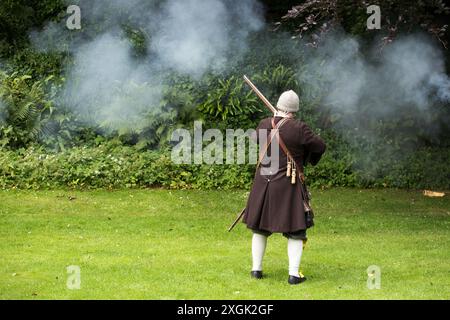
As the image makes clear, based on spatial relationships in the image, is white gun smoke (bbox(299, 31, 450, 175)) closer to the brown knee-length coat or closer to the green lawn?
the green lawn

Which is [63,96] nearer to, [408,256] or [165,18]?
[165,18]

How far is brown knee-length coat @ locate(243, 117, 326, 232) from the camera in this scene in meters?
7.84

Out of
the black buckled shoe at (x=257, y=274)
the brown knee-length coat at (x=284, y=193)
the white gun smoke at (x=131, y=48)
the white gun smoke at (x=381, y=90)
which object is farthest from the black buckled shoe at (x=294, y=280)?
the white gun smoke at (x=131, y=48)

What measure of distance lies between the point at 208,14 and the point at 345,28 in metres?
2.76

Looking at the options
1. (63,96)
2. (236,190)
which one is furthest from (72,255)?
(63,96)

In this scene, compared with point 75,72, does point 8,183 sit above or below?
below

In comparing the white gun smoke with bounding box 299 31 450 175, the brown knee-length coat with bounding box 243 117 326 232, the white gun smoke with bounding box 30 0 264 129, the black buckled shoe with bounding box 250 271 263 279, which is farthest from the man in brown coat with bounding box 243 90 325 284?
the white gun smoke with bounding box 30 0 264 129

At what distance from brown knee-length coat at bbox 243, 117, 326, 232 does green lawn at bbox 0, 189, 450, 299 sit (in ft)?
1.99

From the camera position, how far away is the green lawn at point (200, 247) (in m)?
7.76

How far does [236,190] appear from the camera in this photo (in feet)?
44.4

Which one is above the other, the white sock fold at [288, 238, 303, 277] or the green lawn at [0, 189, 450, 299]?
the white sock fold at [288, 238, 303, 277]

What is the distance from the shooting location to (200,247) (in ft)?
31.9

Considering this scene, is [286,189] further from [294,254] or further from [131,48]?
[131,48]

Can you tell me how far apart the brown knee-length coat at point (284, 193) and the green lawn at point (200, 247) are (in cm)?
61
